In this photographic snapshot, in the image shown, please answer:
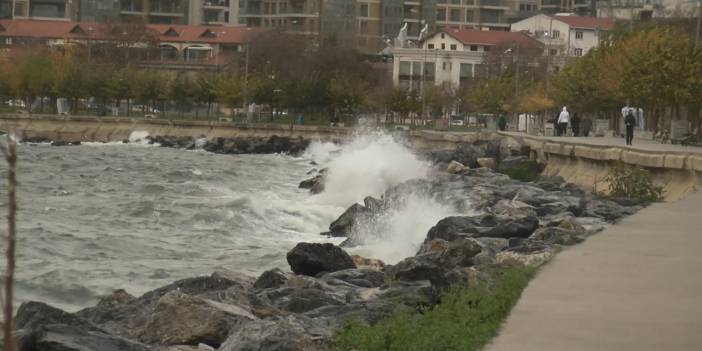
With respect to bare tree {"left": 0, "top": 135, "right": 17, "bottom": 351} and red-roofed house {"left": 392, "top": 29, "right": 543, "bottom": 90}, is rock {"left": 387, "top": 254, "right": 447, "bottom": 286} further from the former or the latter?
red-roofed house {"left": 392, "top": 29, "right": 543, "bottom": 90}

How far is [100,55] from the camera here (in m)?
131

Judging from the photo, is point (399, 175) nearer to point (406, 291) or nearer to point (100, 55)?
point (406, 291)

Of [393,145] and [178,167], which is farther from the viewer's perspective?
[178,167]

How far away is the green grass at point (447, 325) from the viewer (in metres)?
11.1

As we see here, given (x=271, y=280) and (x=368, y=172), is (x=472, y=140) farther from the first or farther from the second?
(x=271, y=280)

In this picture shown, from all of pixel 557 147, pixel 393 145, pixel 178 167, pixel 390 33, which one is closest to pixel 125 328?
pixel 557 147

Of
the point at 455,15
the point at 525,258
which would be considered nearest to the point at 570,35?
the point at 455,15

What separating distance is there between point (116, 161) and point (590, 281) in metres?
55.0

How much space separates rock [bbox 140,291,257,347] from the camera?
13586 millimetres

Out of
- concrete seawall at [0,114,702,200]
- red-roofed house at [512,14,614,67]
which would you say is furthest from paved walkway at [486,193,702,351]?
red-roofed house at [512,14,614,67]

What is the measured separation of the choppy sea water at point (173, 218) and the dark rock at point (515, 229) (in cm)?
227

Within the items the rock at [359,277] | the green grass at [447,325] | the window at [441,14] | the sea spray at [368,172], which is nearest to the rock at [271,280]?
the rock at [359,277]

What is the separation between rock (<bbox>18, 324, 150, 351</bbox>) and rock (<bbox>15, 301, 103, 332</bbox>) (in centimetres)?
26

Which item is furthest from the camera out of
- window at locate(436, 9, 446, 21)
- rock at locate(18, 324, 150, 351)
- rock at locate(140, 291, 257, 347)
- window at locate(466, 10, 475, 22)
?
window at locate(466, 10, 475, 22)
